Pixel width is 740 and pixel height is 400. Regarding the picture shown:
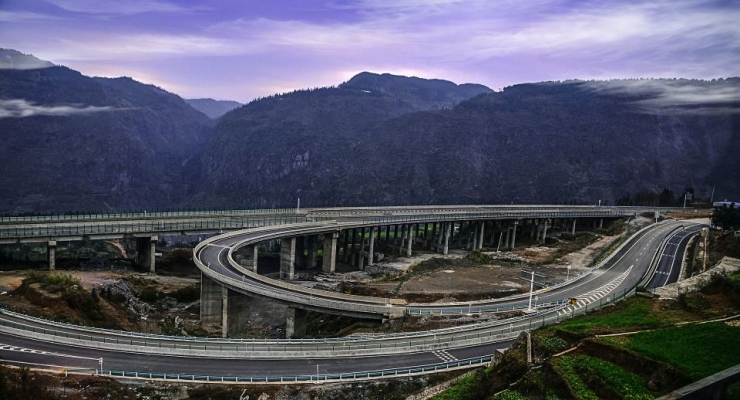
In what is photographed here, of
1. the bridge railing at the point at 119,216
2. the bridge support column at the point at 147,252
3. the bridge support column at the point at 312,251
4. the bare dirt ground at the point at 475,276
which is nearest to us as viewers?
the bare dirt ground at the point at 475,276

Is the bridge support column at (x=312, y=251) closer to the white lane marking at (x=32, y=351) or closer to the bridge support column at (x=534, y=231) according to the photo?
the white lane marking at (x=32, y=351)

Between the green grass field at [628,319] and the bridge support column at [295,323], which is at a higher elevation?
the green grass field at [628,319]

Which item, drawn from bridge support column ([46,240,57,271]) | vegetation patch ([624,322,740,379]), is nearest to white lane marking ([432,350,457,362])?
vegetation patch ([624,322,740,379])

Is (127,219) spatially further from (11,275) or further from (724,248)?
(724,248)

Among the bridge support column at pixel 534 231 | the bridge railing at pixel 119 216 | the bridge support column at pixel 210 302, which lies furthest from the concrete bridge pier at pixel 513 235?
the bridge support column at pixel 210 302

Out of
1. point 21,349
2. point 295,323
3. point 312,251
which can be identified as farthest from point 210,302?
point 312,251

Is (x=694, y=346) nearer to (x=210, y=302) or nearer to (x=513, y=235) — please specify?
(x=210, y=302)
